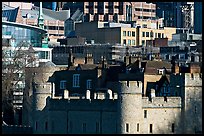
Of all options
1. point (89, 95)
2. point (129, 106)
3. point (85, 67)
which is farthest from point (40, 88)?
point (85, 67)

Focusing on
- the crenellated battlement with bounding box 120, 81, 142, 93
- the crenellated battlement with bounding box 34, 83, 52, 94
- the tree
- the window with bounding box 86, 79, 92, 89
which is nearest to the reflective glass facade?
the tree

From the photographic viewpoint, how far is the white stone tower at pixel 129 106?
57625 mm

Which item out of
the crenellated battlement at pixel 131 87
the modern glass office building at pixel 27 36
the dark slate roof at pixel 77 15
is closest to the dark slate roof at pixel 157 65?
the crenellated battlement at pixel 131 87

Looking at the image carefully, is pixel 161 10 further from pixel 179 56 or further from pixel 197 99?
pixel 197 99

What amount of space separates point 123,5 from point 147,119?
94156 mm

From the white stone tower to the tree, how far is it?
12.1 m

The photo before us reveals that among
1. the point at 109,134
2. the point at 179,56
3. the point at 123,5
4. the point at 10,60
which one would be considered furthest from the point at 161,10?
the point at 109,134

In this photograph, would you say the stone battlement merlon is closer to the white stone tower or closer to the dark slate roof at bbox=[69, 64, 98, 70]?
the white stone tower

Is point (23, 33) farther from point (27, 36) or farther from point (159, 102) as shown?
point (159, 102)

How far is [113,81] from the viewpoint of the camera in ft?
219

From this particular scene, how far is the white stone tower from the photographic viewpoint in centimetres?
5762

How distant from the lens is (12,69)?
76438 millimetres

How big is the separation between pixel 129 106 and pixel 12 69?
19833mm

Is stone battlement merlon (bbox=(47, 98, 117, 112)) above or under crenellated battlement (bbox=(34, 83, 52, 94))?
under
